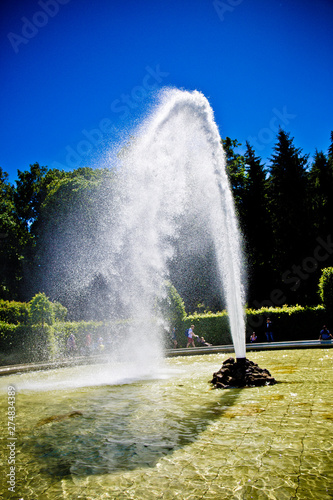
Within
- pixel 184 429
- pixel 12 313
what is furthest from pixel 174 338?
pixel 184 429

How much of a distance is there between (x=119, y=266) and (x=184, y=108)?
23.3m

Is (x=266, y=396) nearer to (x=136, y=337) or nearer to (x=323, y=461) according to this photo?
(x=323, y=461)

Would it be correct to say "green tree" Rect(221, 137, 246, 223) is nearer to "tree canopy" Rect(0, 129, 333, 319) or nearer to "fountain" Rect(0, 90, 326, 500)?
"tree canopy" Rect(0, 129, 333, 319)

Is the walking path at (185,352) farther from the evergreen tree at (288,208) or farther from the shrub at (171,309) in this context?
the evergreen tree at (288,208)

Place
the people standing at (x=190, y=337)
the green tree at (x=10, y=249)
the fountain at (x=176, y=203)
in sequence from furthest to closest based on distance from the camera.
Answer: the green tree at (x=10, y=249) → the people standing at (x=190, y=337) → the fountain at (x=176, y=203)

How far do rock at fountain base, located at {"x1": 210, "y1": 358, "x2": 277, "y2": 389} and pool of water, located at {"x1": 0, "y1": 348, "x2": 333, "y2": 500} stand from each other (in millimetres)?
406

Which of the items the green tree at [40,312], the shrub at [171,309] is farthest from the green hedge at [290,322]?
the green tree at [40,312]

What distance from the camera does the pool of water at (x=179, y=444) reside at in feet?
12.2

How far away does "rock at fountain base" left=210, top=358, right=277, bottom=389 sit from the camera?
857 cm

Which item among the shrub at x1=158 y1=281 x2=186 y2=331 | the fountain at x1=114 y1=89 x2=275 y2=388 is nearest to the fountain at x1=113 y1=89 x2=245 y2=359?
the fountain at x1=114 y1=89 x2=275 y2=388

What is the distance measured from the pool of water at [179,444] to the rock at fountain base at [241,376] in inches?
16.0

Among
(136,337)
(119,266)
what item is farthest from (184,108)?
Result: (119,266)

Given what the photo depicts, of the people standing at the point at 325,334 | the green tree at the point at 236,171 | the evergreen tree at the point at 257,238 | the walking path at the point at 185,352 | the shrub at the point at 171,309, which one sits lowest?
the walking path at the point at 185,352

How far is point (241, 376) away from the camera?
8.82 meters
